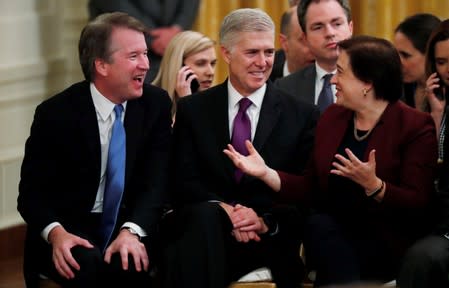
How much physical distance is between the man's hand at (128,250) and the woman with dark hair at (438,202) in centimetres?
91

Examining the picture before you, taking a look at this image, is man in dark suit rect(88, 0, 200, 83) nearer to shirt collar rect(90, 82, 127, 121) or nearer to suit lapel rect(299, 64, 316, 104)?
suit lapel rect(299, 64, 316, 104)

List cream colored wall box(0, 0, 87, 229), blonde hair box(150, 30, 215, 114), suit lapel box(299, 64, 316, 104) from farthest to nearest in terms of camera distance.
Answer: cream colored wall box(0, 0, 87, 229), blonde hair box(150, 30, 215, 114), suit lapel box(299, 64, 316, 104)

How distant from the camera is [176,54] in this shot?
5621mm

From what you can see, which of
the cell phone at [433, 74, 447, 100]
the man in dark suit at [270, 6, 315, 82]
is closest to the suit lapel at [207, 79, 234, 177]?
the cell phone at [433, 74, 447, 100]

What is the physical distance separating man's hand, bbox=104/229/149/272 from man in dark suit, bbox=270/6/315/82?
1.76 meters

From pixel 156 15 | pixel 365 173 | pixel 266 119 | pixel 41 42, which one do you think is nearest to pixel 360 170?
pixel 365 173

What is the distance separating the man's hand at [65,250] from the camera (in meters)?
4.38

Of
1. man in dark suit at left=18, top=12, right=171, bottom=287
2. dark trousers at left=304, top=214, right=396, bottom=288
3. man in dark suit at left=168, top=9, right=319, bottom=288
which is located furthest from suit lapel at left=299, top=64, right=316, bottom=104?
dark trousers at left=304, top=214, right=396, bottom=288

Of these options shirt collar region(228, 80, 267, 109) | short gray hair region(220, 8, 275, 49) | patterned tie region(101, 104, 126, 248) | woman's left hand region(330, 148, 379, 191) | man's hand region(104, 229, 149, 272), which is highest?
short gray hair region(220, 8, 275, 49)

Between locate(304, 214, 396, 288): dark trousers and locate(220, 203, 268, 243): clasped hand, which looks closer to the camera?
locate(304, 214, 396, 288): dark trousers

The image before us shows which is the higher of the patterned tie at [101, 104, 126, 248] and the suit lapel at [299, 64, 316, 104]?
the suit lapel at [299, 64, 316, 104]

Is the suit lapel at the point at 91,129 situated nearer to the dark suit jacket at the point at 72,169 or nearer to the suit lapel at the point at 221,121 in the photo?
the dark suit jacket at the point at 72,169

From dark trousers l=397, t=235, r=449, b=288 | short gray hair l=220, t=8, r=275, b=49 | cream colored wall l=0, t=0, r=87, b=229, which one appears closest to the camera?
dark trousers l=397, t=235, r=449, b=288

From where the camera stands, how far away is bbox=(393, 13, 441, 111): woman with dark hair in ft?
17.7
